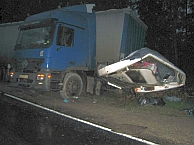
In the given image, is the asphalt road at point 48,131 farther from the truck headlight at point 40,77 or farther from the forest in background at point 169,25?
the forest in background at point 169,25

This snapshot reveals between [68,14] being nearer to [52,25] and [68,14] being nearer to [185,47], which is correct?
[52,25]

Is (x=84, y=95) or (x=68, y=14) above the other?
(x=68, y=14)

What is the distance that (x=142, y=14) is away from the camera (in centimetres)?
2570

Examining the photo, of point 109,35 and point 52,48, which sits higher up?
point 109,35

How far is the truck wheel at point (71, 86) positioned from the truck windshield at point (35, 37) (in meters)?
1.57

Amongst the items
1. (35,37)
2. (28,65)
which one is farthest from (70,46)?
→ (28,65)

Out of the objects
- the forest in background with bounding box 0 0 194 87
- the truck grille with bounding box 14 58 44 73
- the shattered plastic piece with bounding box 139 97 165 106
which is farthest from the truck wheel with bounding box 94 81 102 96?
the forest in background with bounding box 0 0 194 87

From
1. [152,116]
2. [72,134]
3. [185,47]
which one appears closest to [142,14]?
[185,47]

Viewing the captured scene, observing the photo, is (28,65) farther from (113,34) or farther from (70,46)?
(113,34)

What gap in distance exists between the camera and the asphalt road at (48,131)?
190 inches

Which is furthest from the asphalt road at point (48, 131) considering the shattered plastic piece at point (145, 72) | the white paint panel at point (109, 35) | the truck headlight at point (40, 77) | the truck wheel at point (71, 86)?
the white paint panel at point (109, 35)

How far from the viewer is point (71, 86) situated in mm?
9664

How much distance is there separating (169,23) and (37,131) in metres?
21.3

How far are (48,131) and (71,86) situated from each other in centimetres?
429
